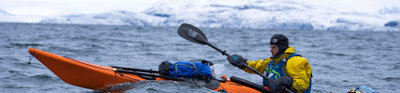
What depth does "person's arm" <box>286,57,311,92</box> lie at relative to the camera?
5.80m

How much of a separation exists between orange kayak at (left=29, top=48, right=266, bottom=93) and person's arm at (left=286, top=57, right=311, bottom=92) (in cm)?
92

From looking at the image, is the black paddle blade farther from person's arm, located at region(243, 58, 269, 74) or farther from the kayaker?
the kayaker

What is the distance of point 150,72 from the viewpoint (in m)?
7.14

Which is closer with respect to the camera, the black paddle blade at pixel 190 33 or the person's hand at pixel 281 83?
the person's hand at pixel 281 83

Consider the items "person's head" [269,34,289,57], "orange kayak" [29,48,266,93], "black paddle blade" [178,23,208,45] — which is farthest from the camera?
"black paddle blade" [178,23,208,45]

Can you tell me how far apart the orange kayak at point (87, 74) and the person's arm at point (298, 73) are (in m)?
0.92

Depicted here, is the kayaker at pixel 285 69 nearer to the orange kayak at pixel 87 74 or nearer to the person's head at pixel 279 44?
the person's head at pixel 279 44

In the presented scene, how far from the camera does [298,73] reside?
5809 millimetres

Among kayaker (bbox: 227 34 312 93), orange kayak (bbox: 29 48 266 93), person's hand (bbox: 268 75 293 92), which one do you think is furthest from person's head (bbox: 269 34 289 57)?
orange kayak (bbox: 29 48 266 93)

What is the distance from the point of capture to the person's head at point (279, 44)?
5.94 meters

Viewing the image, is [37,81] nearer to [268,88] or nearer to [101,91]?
[101,91]

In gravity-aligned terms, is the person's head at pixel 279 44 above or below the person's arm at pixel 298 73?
above

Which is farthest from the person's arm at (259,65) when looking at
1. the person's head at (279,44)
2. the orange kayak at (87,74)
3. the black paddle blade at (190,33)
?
the black paddle blade at (190,33)

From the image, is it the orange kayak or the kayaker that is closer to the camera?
the kayaker
